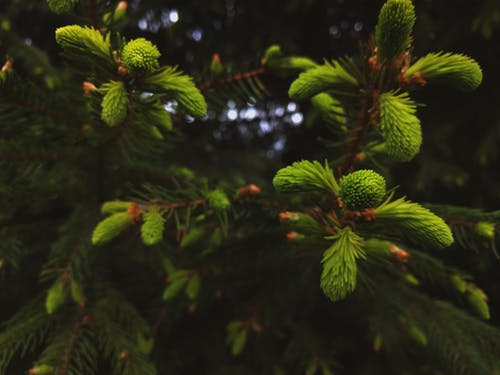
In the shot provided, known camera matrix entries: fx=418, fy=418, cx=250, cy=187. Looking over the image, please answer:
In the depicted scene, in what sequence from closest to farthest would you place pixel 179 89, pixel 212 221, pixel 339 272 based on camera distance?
pixel 339 272 → pixel 179 89 → pixel 212 221

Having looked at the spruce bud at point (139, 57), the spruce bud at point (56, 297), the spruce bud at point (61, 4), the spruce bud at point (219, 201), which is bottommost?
the spruce bud at point (56, 297)

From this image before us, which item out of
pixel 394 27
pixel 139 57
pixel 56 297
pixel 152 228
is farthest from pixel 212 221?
pixel 394 27

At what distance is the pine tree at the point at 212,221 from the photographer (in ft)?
2.39

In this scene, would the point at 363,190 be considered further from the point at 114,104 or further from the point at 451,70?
the point at 114,104

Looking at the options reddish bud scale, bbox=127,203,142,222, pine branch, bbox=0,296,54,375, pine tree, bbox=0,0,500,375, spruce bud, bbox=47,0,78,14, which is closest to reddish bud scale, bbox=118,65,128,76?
pine tree, bbox=0,0,500,375

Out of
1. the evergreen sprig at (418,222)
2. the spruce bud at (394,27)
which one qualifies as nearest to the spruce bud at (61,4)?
the spruce bud at (394,27)

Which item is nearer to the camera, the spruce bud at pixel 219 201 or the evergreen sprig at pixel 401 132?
the evergreen sprig at pixel 401 132

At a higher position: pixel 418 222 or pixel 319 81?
pixel 319 81

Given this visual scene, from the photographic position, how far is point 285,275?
135cm

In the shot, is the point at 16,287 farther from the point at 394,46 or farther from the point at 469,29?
the point at 469,29

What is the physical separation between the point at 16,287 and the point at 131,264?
356 mm

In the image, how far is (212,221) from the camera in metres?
1.12

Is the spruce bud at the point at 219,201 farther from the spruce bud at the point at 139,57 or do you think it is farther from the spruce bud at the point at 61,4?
the spruce bud at the point at 61,4

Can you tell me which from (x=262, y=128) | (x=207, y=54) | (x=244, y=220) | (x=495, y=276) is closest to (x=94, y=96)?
(x=244, y=220)
